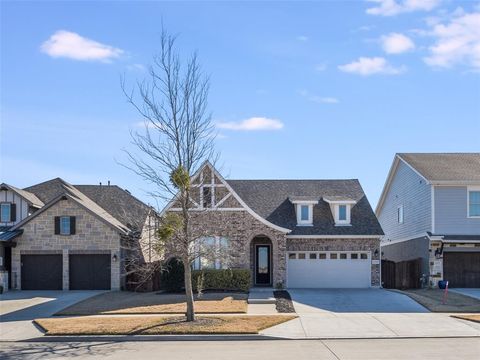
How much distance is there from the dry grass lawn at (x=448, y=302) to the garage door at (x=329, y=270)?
4.23m

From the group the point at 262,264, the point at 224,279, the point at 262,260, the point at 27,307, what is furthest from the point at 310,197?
the point at 27,307

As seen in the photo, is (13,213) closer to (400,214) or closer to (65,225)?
(65,225)

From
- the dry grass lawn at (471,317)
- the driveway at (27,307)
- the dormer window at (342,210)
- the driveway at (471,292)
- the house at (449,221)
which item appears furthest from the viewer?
the dormer window at (342,210)

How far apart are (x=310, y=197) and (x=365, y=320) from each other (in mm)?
14986

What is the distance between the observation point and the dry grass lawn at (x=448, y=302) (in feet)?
78.4

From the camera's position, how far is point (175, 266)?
103 ft

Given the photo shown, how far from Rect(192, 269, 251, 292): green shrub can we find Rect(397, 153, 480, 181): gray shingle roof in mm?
10871

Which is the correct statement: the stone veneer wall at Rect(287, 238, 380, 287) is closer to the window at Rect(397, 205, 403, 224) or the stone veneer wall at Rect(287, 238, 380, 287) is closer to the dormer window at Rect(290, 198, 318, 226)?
the dormer window at Rect(290, 198, 318, 226)

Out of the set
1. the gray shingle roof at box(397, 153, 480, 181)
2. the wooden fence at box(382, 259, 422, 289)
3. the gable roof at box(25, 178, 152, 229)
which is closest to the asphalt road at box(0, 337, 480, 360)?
the gray shingle roof at box(397, 153, 480, 181)

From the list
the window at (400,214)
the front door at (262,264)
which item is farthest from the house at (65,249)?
the window at (400,214)

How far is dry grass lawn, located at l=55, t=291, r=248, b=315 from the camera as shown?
947 inches

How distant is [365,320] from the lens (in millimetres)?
21578

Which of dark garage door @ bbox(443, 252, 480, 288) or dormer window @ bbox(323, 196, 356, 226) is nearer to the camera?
dark garage door @ bbox(443, 252, 480, 288)

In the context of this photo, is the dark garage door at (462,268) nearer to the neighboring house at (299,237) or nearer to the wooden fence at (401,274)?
the wooden fence at (401,274)
